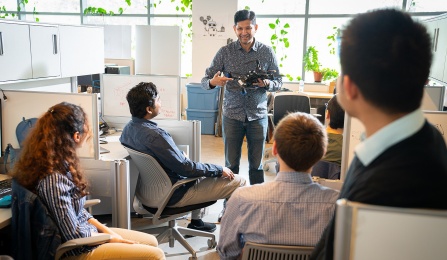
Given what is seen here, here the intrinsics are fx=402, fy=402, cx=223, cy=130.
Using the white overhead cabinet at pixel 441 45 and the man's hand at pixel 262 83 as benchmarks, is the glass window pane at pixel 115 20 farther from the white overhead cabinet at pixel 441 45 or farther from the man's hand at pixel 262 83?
the white overhead cabinet at pixel 441 45

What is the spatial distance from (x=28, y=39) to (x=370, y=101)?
2309mm

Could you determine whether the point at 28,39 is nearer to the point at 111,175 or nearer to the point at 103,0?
the point at 111,175

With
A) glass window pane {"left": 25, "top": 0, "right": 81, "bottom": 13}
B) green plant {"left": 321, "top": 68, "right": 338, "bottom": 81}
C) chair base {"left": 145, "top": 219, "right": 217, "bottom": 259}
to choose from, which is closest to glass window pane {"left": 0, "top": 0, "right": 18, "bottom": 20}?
glass window pane {"left": 25, "top": 0, "right": 81, "bottom": 13}

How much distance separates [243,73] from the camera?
3.01m

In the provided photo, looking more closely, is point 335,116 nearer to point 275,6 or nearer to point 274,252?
point 274,252

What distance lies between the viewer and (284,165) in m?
1.41

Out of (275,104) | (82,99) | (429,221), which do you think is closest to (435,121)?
(429,221)

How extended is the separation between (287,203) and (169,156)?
1116 millimetres

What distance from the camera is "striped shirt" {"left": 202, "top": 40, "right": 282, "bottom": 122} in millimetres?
2994

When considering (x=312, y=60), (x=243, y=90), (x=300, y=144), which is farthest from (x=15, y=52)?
(x=312, y=60)

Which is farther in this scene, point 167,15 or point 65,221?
point 167,15

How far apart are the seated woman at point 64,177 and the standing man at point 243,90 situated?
1.33m

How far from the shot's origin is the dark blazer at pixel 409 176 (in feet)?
2.15

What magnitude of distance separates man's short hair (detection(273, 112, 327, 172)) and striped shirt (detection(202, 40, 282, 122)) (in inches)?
61.5
